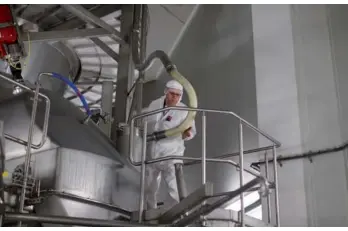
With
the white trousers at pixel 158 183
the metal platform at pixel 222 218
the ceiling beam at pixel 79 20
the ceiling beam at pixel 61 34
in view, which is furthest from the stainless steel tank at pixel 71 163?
the ceiling beam at pixel 79 20

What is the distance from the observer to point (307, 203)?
389 centimetres

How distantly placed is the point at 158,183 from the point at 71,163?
68 centimetres

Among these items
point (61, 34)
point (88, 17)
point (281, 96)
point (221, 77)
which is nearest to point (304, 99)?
point (281, 96)

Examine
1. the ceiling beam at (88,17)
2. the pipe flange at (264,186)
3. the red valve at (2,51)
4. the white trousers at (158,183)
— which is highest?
the ceiling beam at (88,17)

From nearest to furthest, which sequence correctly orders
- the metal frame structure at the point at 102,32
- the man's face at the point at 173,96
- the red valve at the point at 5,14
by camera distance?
the man's face at the point at 173,96
the red valve at the point at 5,14
the metal frame structure at the point at 102,32

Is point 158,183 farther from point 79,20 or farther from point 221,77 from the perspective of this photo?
point 79,20

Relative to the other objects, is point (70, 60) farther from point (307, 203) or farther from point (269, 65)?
point (307, 203)

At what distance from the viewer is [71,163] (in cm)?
341

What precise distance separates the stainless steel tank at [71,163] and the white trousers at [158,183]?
0.20m

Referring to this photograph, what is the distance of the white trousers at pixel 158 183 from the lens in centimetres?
362

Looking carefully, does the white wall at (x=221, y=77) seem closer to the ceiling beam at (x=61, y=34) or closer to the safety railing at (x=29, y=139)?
the ceiling beam at (x=61, y=34)

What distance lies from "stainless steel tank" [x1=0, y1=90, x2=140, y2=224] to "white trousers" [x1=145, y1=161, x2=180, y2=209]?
196 mm

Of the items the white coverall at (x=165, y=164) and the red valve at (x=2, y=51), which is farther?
the red valve at (x=2, y=51)

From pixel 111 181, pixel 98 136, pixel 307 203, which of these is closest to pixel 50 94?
pixel 98 136
